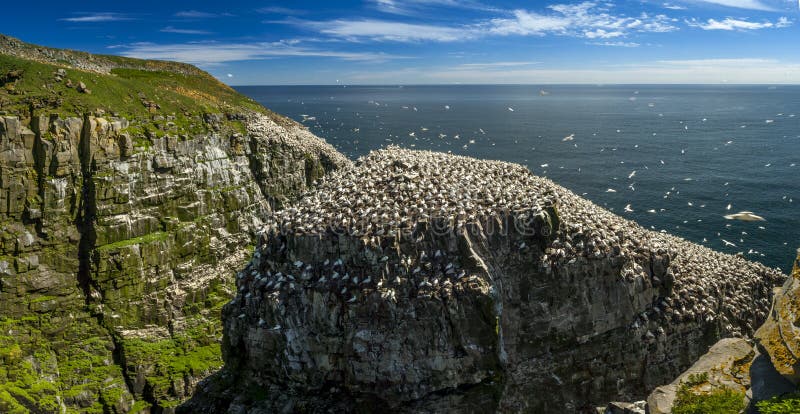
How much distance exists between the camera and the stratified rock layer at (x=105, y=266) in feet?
104

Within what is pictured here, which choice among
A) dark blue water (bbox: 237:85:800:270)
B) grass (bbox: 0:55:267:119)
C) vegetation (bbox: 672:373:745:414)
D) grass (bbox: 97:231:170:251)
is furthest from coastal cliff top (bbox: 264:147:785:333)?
dark blue water (bbox: 237:85:800:270)

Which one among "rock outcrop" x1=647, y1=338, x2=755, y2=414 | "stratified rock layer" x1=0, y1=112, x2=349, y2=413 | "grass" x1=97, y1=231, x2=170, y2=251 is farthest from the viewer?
"grass" x1=97, y1=231, x2=170, y2=251

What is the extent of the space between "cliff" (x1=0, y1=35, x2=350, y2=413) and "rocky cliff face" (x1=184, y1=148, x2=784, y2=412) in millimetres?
14667

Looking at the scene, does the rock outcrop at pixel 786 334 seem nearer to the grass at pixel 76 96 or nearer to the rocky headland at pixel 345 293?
the rocky headland at pixel 345 293

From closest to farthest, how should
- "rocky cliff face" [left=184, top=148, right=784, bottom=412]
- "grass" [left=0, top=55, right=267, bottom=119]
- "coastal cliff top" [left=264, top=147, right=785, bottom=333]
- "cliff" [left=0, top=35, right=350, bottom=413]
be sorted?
"rocky cliff face" [left=184, top=148, right=784, bottom=412] → "coastal cliff top" [left=264, top=147, right=785, bottom=333] → "cliff" [left=0, top=35, right=350, bottom=413] → "grass" [left=0, top=55, right=267, bottom=119]

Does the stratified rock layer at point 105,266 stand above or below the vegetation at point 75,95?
below

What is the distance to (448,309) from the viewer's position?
826 inches

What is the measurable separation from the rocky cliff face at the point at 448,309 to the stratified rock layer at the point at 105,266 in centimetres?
1463

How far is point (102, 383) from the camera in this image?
3325 centimetres

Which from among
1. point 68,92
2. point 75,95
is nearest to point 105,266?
point 75,95

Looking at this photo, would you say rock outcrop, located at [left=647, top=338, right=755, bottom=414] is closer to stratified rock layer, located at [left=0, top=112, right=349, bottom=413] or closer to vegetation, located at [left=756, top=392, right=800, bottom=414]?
vegetation, located at [left=756, top=392, right=800, bottom=414]

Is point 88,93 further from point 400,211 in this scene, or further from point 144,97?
point 400,211

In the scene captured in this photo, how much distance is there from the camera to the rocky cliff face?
21.0 meters

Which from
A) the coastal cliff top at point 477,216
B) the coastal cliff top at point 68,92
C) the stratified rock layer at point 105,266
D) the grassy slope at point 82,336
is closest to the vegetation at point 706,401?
the coastal cliff top at point 477,216
